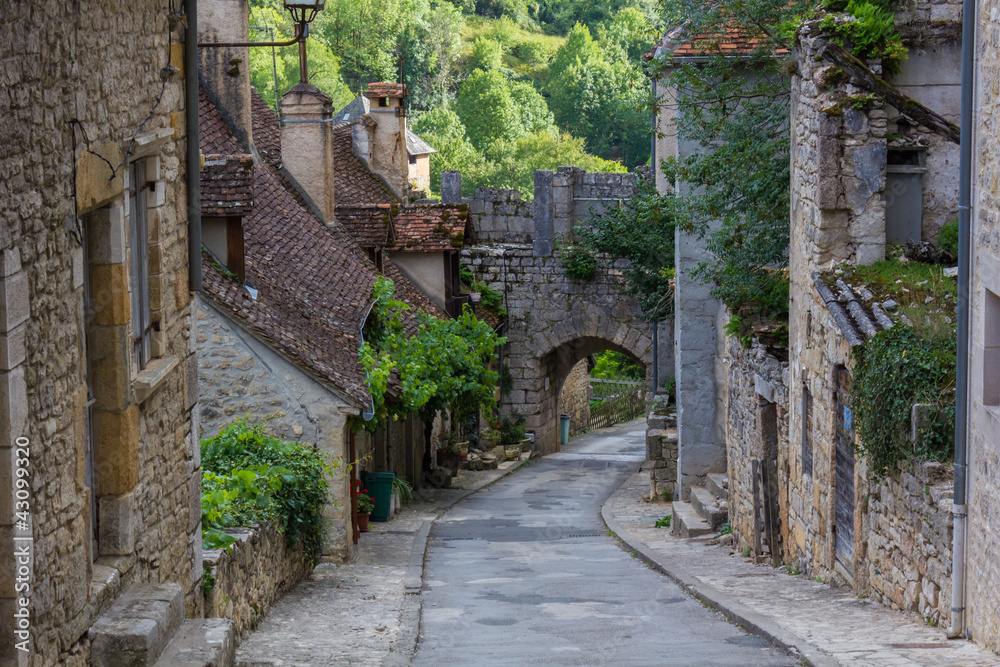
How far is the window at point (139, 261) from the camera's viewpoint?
564 centimetres

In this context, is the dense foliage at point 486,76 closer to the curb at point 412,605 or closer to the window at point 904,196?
the curb at point 412,605

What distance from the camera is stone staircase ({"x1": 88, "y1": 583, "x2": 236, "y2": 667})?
4.69 meters

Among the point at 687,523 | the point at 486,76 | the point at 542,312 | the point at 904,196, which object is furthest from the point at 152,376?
the point at 486,76

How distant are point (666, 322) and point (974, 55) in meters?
15.3

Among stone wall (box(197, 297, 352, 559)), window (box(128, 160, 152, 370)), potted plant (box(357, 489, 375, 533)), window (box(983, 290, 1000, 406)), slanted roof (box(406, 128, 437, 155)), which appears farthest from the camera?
slanted roof (box(406, 128, 437, 155))

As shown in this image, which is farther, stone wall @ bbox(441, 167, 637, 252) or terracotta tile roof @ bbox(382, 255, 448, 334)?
stone wall @ bbox(441, 167, 637, 252)

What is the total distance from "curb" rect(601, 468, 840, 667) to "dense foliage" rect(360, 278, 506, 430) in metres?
3.30

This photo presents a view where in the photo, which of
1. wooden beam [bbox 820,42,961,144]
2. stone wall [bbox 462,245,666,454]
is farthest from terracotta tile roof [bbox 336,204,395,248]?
wooden beam [bbox 820,42,961,144]

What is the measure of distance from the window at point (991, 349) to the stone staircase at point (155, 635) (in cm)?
413

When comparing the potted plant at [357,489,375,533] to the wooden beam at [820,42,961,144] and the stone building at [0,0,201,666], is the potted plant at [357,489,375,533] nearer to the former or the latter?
the stone building at [0,0,201,666]

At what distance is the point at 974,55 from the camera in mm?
6441

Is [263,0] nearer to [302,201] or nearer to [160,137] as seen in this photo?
[302,201]

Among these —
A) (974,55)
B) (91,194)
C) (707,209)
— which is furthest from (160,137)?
(707,209)

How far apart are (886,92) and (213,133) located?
9266mm
